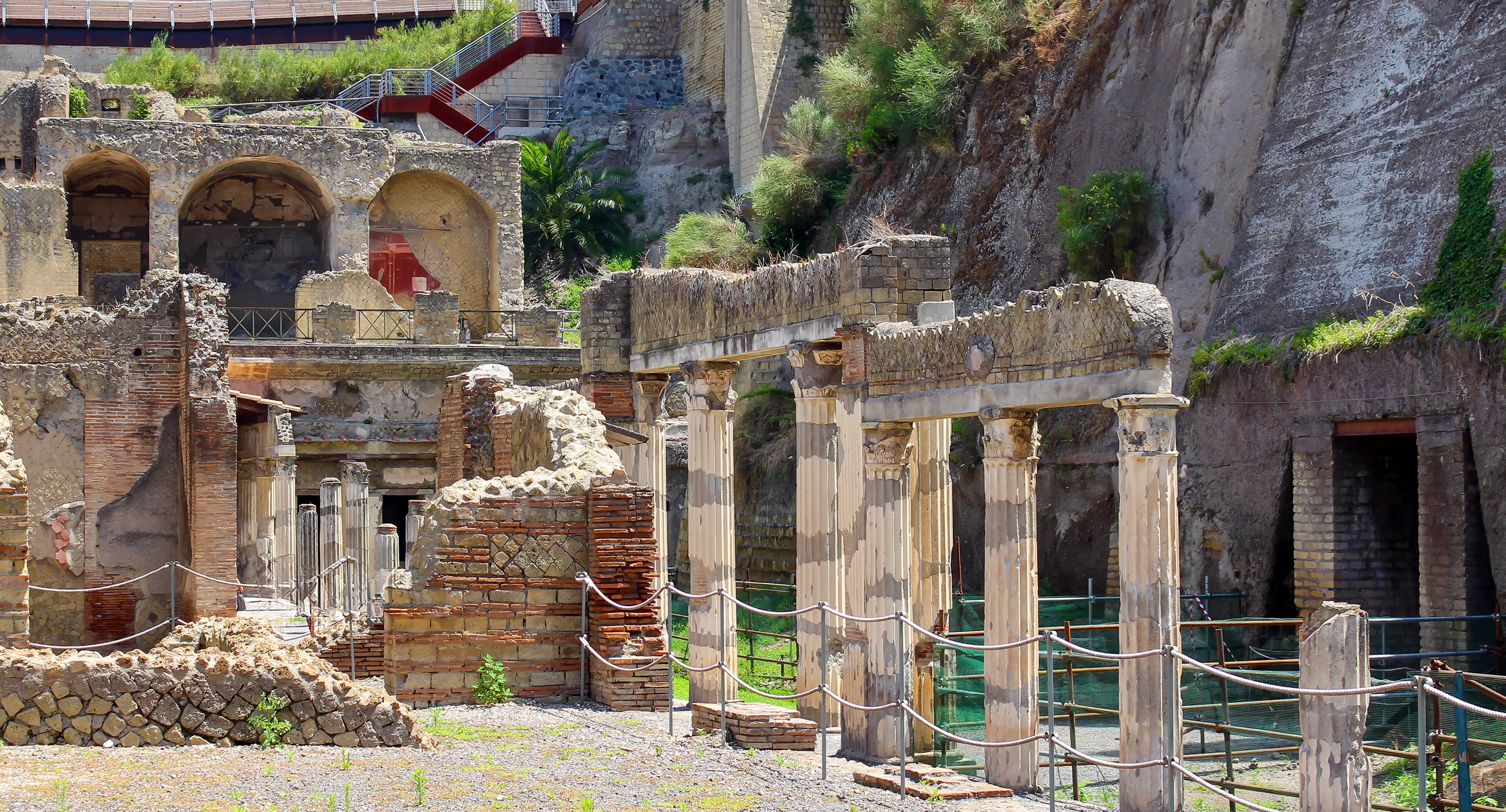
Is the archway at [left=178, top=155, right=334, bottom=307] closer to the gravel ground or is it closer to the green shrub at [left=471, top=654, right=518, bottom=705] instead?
the green shrub at [left=471, top=654, right=518, bottom=705]

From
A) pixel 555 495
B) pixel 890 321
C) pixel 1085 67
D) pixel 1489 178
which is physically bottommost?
pixel 555 495

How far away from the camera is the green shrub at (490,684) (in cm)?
1350

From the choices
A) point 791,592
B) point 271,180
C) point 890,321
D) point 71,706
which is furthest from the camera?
point 271,180

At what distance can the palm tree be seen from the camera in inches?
1786

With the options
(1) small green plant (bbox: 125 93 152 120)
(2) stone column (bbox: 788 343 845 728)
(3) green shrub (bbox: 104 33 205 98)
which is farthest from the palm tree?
(2) stone column (bbox: 788 343 845 728)

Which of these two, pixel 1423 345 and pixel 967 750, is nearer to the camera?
pixel 967 750

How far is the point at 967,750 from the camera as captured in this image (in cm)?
1447

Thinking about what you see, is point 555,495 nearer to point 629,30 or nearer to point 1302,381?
point 1302,381

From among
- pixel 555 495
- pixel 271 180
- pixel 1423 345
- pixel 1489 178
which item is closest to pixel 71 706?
pixel 555 495

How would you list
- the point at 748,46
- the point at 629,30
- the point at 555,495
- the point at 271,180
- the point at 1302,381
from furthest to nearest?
the point at 629,30, the point at 748,46, the point at 271,180, the point at 1302,381, the point at 555,495

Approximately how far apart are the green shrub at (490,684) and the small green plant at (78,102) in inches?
1173

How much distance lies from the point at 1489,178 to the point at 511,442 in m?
10.6

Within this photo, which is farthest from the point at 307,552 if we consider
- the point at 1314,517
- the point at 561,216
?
the point at 561,216

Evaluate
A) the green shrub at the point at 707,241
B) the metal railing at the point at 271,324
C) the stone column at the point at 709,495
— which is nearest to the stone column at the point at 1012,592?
the stone column at the point at 709,495
